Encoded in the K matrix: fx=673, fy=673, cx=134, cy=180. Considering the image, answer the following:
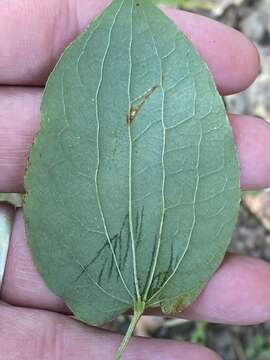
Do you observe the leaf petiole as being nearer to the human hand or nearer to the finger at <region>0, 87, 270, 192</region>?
the human hand

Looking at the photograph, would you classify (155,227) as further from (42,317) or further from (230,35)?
(230,35)

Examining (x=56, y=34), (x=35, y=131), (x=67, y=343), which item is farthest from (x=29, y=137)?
(x=67, y=343)

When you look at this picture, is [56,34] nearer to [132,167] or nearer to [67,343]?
[132,167]

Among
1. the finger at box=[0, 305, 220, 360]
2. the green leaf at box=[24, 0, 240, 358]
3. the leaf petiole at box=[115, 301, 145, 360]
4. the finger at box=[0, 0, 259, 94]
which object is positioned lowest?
the finger at box=[0, 305, 220, 360]

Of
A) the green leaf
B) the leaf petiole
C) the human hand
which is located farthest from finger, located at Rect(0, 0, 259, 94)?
the leaf petiole

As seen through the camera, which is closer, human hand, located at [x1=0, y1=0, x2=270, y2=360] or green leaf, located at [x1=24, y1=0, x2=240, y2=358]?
green leaf, located at [x1=24, y1=0, x2=240, y2=358]

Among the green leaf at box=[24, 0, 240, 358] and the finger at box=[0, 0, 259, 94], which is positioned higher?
the finger at box=[0, 0, 259, 94]
